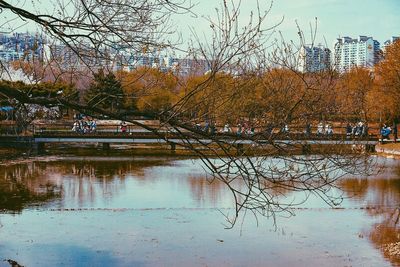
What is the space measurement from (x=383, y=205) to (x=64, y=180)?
11.5m

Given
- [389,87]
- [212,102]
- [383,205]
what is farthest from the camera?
[389,87]

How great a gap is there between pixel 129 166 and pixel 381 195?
12.4 m

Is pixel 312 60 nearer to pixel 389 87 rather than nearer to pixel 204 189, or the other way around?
pixel 204 189

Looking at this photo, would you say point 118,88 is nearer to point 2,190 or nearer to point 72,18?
point 72,18

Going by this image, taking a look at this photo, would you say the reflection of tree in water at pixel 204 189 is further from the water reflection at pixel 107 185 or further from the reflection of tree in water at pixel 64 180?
the reflection of tree in water at pixel 64 180

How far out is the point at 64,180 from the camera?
941 inches

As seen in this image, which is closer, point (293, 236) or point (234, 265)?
point (234, 265)

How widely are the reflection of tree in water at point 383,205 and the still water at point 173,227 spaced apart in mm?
27

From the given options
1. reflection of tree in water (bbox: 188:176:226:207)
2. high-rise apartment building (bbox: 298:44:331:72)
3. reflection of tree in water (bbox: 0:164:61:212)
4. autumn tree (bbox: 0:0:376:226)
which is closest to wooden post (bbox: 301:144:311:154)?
autumn tree (bbox: 0:0:376:226)

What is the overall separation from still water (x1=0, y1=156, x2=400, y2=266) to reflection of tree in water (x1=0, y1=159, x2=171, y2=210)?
1.6 inches

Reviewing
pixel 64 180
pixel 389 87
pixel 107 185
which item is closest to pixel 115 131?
pixel 389 87

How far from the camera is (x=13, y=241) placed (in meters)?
12.9

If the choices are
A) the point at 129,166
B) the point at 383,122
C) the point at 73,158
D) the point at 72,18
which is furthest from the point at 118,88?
the point at 383,122

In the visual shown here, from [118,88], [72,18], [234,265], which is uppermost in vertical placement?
[72,18]
